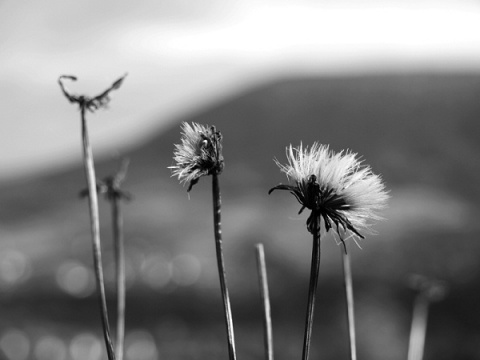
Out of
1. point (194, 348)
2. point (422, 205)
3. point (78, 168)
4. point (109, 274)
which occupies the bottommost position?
point (194, 348)

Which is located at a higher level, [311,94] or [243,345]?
[311,94]

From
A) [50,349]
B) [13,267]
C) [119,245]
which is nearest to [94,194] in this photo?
[119,245]

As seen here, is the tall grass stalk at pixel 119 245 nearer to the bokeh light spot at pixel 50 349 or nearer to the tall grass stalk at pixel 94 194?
the tall grass stalk at pixel 94 194

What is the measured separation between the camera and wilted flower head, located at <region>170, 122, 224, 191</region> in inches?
85.0

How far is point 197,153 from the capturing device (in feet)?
7.32

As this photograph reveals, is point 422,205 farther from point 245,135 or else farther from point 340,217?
point 340,217

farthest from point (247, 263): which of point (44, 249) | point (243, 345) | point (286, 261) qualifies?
point (44, 249)

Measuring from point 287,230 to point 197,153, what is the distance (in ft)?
271

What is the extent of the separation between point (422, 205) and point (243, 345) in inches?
1036

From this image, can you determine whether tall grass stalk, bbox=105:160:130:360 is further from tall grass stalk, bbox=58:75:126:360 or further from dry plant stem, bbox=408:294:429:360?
dry plant stem, bbox=408:294:429:360

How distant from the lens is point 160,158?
11831 cm

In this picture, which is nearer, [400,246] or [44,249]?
[400,246]

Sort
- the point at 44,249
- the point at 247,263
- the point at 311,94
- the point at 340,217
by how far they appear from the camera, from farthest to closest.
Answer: the point at 311,94 → the point at 44,249 → the point at 247,263 → the point at 340,217

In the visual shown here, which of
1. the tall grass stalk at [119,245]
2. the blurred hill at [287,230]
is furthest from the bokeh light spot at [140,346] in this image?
the tall grass stalk at [119,245]
